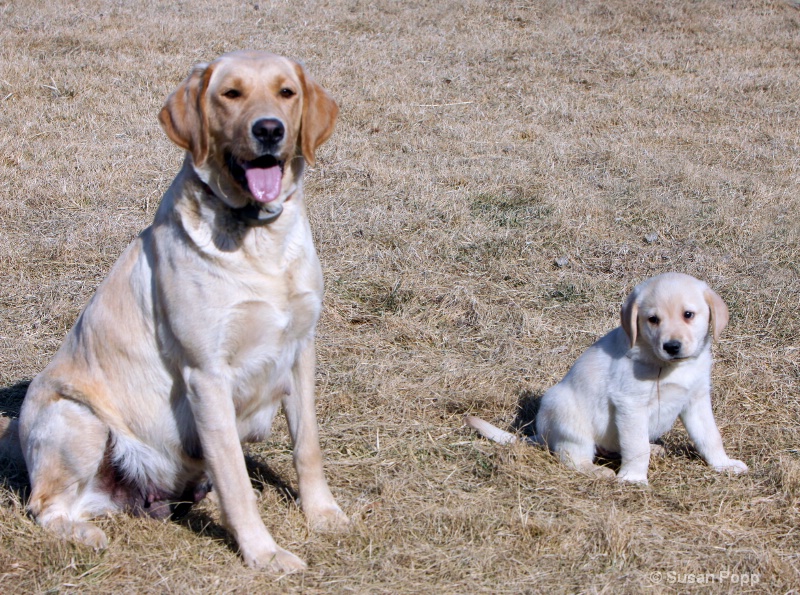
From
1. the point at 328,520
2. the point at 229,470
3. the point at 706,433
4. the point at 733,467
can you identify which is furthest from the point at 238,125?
the point at 733,467

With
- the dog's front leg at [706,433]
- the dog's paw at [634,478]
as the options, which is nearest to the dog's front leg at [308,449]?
the dog's paw at [634,478]

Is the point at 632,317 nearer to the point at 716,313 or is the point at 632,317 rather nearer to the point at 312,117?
the point at 716,313

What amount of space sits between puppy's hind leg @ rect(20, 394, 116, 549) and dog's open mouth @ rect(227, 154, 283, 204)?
984 millimetres

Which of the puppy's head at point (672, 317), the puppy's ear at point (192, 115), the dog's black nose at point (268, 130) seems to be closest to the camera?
the dog's black nose at point (268, 130)

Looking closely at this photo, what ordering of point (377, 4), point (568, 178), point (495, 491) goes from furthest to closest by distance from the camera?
point (377, 4)
point (568, 178)
point (495, 491)

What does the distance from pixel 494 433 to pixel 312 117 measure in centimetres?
163

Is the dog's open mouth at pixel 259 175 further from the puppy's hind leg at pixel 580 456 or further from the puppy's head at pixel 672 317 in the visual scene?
the puppy's hind leg at pixel 580 456

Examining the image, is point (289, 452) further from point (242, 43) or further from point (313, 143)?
point (242, 43)

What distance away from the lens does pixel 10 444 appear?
380cm

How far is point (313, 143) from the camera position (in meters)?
3.21

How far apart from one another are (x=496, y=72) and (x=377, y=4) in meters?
3.01

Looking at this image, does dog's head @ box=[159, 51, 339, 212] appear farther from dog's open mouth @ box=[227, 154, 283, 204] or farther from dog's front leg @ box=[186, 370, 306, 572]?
dog's front leg @ box=[186, 370, 306, 572]

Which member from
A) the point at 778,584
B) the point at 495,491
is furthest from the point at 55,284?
the point at 778,584

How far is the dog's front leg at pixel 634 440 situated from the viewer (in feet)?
11.8
